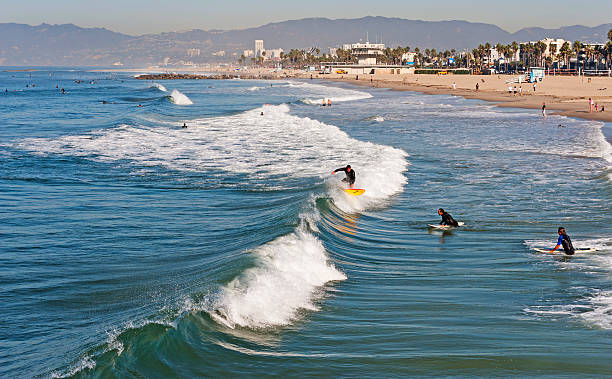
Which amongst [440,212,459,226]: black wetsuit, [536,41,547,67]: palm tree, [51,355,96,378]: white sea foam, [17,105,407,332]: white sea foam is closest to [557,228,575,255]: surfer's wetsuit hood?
[440,212,459,226]: black wetsuit

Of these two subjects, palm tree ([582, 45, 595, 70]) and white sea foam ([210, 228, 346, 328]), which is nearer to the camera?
white sea foam ([210, 228, 346, 328])

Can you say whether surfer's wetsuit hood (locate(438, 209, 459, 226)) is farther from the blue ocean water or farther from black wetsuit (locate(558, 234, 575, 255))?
black wetsuit (locate(558, 234, 575, 255))

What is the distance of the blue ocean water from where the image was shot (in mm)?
9312

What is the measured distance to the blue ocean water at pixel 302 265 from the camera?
9312 mm

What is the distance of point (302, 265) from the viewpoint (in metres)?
14.2

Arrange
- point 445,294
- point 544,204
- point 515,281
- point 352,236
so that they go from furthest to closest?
1. point 544,204
2. point 352,236
3. point 515,281
4. point 445,294

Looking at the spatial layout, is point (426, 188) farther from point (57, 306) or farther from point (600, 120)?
point (600, 120)

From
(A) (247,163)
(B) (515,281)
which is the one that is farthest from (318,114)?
(B) (515,281)

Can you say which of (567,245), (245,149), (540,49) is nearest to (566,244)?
(567,245)

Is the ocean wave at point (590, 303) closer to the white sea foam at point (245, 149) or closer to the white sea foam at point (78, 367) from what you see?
the white sea foam at point (78, 367)

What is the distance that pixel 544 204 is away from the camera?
2123 centimetres

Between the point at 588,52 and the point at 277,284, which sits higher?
the point at 588,52

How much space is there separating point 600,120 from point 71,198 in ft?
150

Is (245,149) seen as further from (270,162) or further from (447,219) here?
(447,219)
